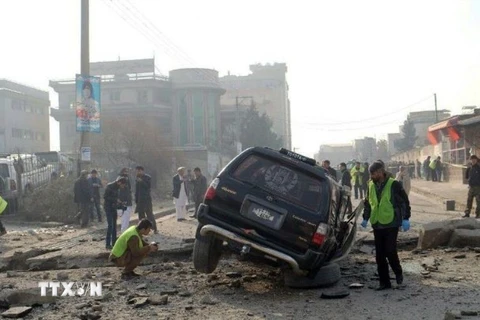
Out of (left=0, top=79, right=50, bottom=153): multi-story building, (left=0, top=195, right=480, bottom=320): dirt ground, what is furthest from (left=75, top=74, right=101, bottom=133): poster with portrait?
(left=0, top=79, right=50, bottom=153): multi-story building

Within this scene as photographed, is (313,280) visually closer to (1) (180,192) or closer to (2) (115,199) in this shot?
(2) (115,199)

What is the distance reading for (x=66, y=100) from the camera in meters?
68.6

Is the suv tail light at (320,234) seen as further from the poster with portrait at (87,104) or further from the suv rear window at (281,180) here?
the poster with portrait at (87,104)

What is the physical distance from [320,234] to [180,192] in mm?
10847

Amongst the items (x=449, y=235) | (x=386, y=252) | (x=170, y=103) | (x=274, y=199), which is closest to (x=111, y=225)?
(x=274, y=199)

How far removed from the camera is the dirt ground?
21.4 ft

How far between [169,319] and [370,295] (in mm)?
2686

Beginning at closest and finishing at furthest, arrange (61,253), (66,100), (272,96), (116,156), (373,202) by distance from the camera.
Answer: (373,202)
(61,253)
(116,156)
(66,100)
(272,96)

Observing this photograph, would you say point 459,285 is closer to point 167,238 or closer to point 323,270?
point 323,270

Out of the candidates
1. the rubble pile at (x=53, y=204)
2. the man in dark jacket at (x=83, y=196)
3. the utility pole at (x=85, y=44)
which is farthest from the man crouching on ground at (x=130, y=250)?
the rubble pile at (x=53, y=204)

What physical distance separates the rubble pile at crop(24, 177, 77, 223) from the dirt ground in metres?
9.02

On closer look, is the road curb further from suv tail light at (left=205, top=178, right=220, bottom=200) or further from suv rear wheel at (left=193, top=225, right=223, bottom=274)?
suv tail light at (left=205, top=178, right=220, bottom=200)

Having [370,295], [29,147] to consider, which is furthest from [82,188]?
[29,147]

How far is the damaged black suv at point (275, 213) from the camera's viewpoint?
7.26 meters
